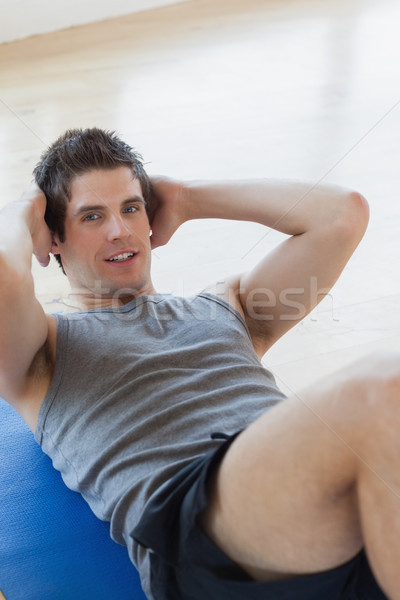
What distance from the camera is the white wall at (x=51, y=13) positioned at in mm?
4668

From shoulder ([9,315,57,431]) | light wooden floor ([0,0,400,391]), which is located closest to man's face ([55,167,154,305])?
shoulder ([9,315,57,431])

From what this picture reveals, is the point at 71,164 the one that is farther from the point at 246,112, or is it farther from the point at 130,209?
the point at 246,112

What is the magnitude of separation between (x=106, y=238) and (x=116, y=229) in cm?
3

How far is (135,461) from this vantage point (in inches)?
52.9

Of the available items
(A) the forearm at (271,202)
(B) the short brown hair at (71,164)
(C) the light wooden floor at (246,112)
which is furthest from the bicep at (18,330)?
(C) the light wooden floor at (246,112)

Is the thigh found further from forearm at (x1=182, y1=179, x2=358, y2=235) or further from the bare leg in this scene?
forearm at (x1=182, y1=179, x2=358, y2=235)

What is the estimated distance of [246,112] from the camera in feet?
12.8

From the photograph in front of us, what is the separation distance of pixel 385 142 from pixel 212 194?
6.02 ft

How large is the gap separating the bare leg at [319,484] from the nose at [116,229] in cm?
69

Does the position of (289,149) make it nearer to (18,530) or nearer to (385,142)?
(385,142)

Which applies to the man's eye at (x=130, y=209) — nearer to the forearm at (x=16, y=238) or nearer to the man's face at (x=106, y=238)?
the man's face at (x=106, y=238)

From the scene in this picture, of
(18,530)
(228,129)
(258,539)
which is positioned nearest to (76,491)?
(18,530)

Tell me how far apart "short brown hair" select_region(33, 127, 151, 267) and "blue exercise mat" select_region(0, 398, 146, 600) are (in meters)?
0.55

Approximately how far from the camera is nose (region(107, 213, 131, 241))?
1734 millimetres
